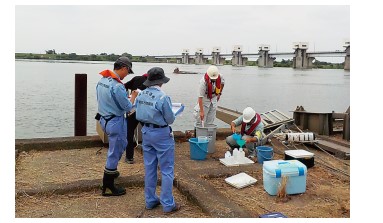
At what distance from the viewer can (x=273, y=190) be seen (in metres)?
4.51

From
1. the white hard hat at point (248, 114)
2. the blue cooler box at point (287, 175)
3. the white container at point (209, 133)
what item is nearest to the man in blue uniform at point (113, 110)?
the blue cooler box at point (287, 175)

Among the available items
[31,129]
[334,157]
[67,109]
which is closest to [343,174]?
[334,157]

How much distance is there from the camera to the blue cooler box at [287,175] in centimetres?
449

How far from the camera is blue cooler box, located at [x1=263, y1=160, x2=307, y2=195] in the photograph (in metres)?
4.49

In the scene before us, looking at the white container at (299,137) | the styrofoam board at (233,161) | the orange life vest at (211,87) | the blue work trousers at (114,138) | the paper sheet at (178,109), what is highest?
the orange life vest at (211,87)

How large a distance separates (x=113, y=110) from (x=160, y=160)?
876 mm

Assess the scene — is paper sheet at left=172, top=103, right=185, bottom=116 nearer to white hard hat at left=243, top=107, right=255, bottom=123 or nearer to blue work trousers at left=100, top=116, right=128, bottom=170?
blue work trousers at left=100, top=116, right=128, bottom=170

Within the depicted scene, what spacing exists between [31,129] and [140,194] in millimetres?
11580

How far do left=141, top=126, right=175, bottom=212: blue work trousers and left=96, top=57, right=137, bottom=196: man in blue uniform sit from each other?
52 centimetres

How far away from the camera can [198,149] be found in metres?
6.02

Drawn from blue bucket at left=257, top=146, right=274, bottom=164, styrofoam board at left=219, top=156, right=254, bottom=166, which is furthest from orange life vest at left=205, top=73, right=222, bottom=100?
blue bucket at left=257, top=146, right=274, bottom=164

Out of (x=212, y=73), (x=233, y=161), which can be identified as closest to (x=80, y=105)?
(x=212, y=73)

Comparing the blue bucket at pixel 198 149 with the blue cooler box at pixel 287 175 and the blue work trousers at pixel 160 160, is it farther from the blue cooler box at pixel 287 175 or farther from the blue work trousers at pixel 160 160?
the blue work trousers at pixel 160 160

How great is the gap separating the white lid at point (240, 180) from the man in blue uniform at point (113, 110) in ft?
4.80
